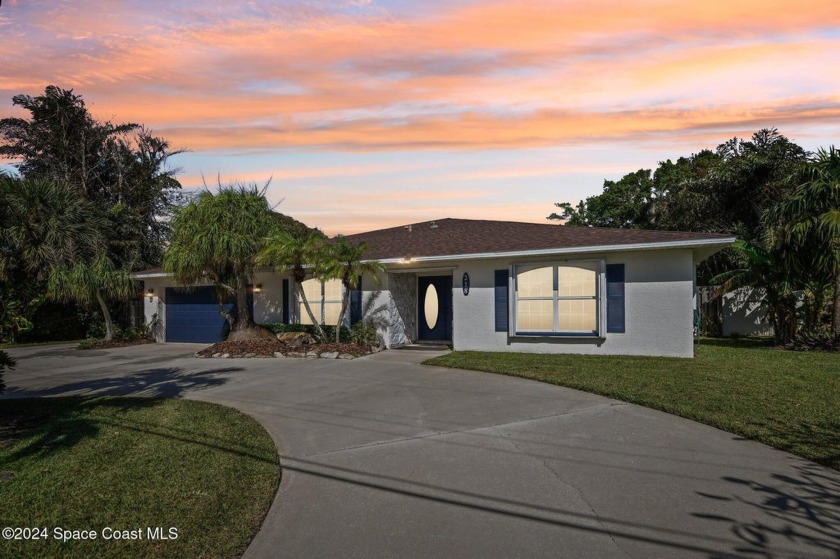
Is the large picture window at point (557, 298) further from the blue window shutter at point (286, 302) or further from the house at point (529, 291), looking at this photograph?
the blue window shutter at point (286, 302)

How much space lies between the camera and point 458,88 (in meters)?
13.2

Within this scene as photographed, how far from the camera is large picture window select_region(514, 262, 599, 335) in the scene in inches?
539

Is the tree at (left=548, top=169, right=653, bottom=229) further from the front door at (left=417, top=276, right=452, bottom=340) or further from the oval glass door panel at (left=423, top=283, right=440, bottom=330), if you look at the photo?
the oval glass door panel at (left=423, top=283, right=440, bottom=330)

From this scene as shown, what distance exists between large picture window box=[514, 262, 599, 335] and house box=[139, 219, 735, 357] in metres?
0.03

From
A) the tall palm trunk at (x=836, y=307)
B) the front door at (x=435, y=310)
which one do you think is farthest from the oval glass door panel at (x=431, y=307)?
the tall palm trunk at (x=836, y=307)

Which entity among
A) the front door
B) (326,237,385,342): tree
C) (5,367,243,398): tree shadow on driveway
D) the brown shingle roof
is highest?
the brown shingle roof

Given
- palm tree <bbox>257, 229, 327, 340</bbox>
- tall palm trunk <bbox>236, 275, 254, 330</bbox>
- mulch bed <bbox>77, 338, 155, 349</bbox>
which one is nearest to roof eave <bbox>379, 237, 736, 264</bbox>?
palm tree <bbox>257, 229, 327, 340</bbox>

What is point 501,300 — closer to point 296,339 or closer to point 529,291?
Result: point 529,291

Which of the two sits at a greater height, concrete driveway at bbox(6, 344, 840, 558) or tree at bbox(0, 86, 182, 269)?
tree at bbox(0, 86, 182, 269)

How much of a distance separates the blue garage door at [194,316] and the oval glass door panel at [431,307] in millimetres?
7368

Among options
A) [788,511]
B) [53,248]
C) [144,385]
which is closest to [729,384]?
[788,511]

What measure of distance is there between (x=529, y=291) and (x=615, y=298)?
2.16 meters

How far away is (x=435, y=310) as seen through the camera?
680 inches

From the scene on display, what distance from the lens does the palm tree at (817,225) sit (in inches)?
557
